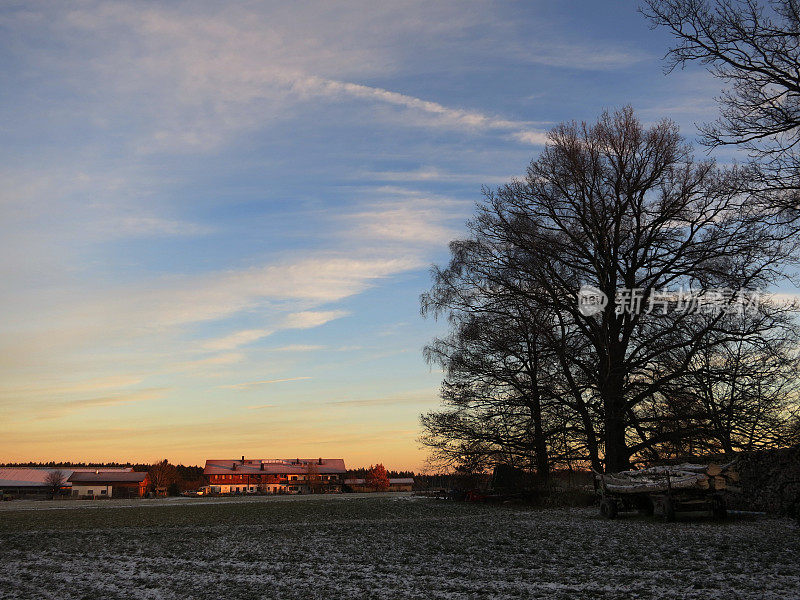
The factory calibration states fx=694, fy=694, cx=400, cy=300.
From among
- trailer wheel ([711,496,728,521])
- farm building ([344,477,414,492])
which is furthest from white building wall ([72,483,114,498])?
trailer wheel ([711,496,728,521])

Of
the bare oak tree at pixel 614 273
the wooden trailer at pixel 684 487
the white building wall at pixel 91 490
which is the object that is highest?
the bare oak tree at pixel 614 273

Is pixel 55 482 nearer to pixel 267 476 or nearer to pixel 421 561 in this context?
pixel 267 476

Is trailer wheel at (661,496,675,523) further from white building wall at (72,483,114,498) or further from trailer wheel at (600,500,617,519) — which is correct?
white building wall at (72,483,114,498)

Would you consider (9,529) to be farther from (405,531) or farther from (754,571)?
→ (754,571)

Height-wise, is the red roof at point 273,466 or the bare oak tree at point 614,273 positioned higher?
the bare oak tree at point 614,273

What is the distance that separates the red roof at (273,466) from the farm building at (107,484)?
577 inches

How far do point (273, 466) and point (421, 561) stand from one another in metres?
140

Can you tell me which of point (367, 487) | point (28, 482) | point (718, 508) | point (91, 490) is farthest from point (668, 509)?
point (28, 482)

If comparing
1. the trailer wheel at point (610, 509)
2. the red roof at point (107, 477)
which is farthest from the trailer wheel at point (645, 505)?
the red roof at point (107, 477)

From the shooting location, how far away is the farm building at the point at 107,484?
12081cm

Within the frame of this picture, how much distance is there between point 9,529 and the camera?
23.2m

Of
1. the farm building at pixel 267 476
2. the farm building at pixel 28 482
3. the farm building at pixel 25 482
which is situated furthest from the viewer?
the farm building at pixel 267 476

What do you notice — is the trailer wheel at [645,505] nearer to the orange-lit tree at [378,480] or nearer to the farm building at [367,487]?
the farm building at [367,487]

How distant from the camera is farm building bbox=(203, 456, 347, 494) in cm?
13138
